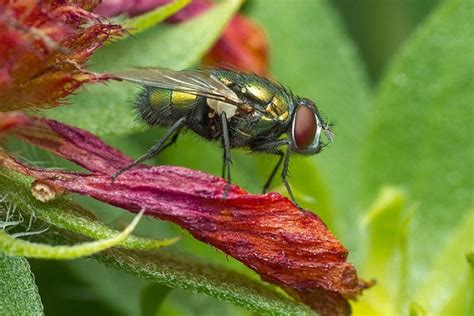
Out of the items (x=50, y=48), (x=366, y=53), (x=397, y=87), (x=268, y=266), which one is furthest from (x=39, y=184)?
(x=366, y=53)

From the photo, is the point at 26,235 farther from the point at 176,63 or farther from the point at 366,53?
the point at 366,53

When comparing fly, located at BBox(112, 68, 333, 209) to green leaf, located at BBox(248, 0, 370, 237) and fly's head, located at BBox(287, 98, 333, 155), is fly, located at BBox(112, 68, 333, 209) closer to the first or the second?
fly's head, located at BBox(287, 98, 333, 155)

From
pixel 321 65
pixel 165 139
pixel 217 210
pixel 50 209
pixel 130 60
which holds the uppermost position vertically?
pixel 321 65

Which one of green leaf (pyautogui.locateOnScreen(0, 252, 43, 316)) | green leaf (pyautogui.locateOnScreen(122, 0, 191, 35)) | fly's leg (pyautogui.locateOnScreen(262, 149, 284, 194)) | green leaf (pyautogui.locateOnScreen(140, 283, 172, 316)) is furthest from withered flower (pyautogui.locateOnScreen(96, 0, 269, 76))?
green leaf (pyautogui.locateOnScreen(0, 252, 43, 316))

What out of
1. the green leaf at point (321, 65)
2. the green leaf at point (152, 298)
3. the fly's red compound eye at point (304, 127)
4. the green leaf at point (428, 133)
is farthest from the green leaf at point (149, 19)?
the green leaf at point (321, 65)

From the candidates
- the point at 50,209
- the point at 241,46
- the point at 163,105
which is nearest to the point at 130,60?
the point at 163,105

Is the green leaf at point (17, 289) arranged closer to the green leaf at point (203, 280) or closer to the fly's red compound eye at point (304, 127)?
the green leaf at point (203, 280)

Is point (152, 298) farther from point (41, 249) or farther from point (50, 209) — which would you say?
point (41, 249)
